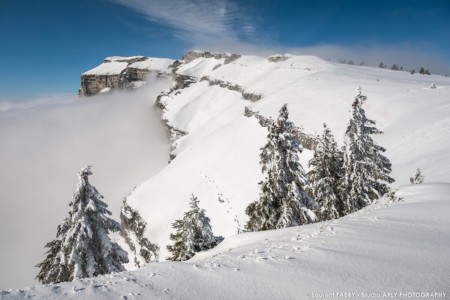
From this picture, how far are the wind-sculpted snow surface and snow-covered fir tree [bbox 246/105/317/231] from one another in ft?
28.1

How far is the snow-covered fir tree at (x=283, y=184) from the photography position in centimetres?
1841

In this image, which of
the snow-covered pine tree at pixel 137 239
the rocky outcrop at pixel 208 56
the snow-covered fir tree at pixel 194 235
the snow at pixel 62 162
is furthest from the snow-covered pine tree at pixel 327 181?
the rocky outcrop at pixel 208 56

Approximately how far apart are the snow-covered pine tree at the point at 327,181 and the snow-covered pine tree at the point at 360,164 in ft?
2.58

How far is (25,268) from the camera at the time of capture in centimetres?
5322

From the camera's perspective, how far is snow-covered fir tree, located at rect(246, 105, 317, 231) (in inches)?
725

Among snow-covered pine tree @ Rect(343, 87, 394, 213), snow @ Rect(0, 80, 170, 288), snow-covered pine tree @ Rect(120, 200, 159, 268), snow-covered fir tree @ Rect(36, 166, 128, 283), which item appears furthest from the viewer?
snow @ Rect(0, 80, 170, 288)

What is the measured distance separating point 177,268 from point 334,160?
18062 mm

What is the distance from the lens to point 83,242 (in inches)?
653

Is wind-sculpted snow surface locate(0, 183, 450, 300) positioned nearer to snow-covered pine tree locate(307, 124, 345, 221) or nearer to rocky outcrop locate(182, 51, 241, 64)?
snow-covered pine tree locate(307, 124, 345, 221)

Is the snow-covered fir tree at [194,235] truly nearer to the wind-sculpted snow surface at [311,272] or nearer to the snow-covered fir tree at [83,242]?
the snow-covered fir tree at [83,242]

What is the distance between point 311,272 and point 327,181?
16465 mm

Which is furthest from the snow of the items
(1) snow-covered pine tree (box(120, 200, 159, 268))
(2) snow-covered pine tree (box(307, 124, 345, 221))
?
(2) snow-covered pine tree (box(307, 124, 345, 221))

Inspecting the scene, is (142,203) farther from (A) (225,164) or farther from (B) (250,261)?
(B) (250,261)

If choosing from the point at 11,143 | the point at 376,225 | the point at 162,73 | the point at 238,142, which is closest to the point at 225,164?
the point at 238,142
